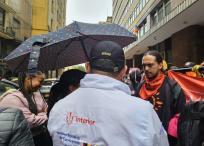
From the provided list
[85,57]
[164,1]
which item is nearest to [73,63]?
[85,57]

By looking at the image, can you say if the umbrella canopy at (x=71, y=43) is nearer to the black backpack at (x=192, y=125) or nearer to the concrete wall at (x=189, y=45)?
the black backpack at (x=192, y=125)

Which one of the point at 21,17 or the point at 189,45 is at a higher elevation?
the point at 21,17

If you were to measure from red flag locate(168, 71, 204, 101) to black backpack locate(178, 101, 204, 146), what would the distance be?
2.00ft

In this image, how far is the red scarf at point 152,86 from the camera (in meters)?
4.18

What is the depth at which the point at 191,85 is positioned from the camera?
4.05 meters

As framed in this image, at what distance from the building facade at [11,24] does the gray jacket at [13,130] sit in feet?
83.1

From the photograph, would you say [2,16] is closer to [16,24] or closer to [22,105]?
[16,24]

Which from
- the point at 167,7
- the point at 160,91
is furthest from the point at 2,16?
the point at 160,91

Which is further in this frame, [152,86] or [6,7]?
[6,7]

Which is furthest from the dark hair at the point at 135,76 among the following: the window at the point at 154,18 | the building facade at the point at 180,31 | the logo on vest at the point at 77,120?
the window at the point at 154,18

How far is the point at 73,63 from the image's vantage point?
17.7 ft

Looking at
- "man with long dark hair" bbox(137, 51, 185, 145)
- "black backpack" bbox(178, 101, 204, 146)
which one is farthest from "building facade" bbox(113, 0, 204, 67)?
"black backpack" bbox(178, 101, 204, 146)

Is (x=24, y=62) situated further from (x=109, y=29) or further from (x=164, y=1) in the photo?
(x=164, y=1)

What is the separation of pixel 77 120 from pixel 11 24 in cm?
3406
